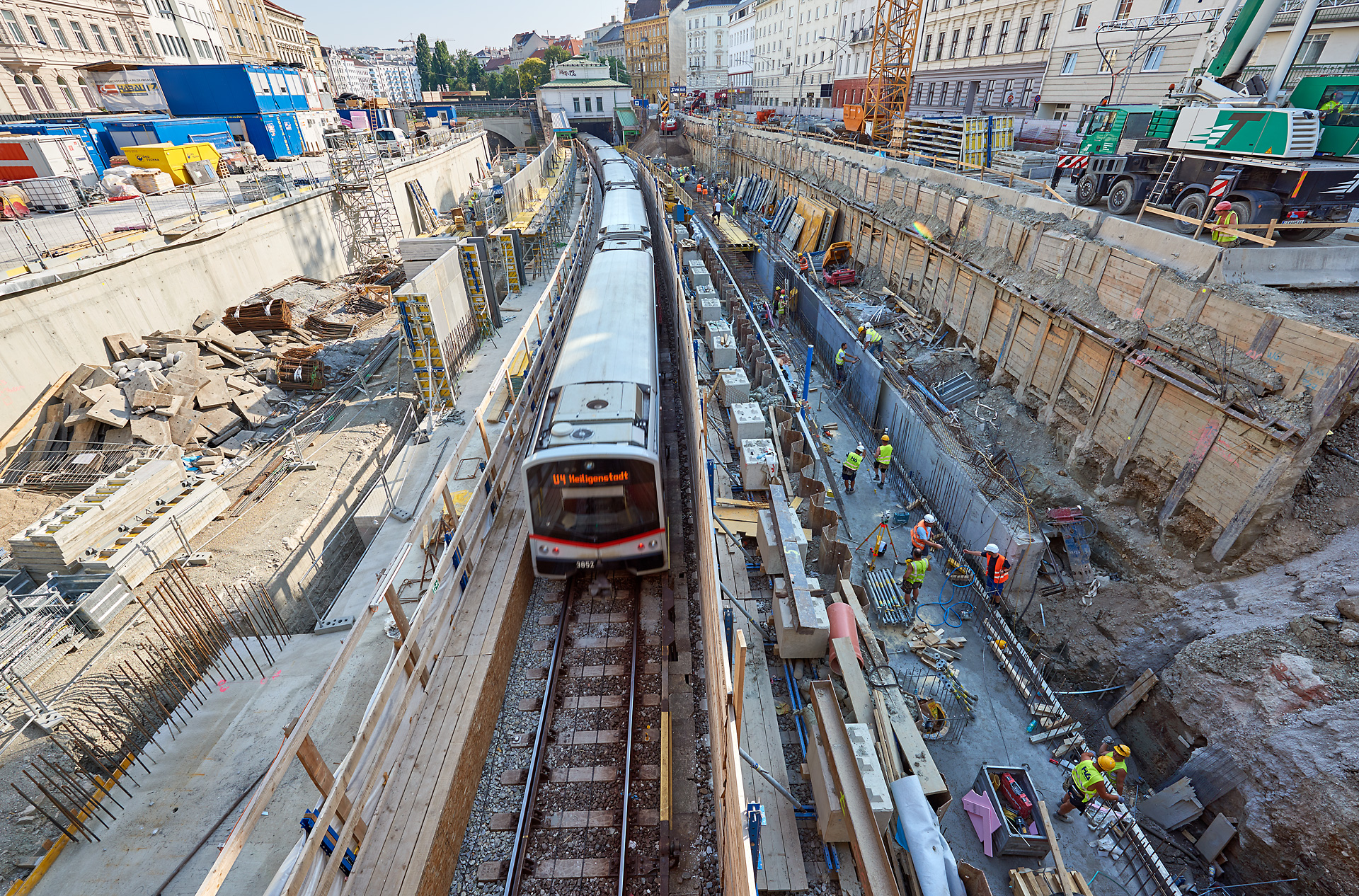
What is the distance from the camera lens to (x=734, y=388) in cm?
1271

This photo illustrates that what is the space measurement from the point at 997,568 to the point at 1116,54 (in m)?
31.3

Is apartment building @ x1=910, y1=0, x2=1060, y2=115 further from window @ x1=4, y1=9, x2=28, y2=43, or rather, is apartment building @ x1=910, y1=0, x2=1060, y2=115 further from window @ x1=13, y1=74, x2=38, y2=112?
window @ x1=13, y1=74, x2=38, y2=112

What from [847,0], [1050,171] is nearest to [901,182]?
[1050,171]

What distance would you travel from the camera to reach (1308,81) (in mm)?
11094

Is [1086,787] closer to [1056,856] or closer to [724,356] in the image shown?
[1056,856]

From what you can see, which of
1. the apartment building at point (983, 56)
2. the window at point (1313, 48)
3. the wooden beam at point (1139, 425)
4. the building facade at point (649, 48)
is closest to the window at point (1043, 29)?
the apartment building at point (983, 56)

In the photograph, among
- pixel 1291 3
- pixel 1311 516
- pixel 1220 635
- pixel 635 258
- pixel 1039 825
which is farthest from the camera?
pixel 1291 3

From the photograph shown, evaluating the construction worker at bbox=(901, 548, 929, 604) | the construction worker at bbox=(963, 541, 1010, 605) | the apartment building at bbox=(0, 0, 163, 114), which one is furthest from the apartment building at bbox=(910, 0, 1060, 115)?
the apartment building at bbox=(0, 0, 163, 114)

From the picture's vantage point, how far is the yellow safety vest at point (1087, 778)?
6879mm

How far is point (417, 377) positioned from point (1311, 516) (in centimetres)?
1773

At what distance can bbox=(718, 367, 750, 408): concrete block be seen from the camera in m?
12.7

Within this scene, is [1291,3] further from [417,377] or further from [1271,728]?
[417,377]

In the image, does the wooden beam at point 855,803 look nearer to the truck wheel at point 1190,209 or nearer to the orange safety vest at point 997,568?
the orange safety vest at point 997,568

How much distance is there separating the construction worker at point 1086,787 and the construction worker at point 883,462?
682 centimetres
